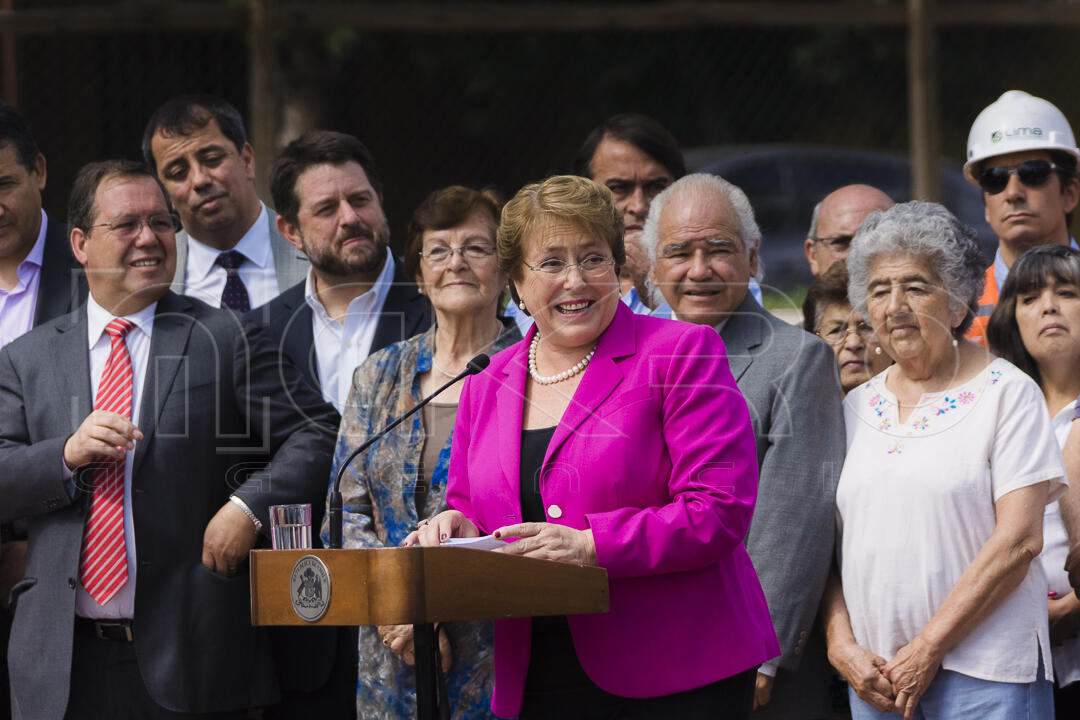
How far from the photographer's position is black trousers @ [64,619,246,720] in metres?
3.97

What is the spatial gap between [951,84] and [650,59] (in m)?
1.78

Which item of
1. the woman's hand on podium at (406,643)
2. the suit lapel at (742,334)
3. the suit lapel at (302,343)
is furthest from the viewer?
the suit lapel at (302,343)

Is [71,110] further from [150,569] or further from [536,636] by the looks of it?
[536,636]

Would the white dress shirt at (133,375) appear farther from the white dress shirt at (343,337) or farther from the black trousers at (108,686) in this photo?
the white dress shirt at (343,337)

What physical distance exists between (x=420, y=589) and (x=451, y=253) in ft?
5.74

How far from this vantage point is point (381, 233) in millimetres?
4840

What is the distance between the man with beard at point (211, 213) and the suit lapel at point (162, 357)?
2.73ft

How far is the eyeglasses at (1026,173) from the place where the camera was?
15.7ft

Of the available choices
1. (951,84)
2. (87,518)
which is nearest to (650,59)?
(951,84)

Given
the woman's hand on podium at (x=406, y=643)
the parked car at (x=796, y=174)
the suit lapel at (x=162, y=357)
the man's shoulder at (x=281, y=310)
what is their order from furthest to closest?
the parked car at (x=796, y=174)
the man's shoulder at (x=281, y=310)
the suit lapel at (x=162, y=357)
the woman's hand on podium at (x=406, y=643)

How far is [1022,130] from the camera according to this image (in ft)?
15.8

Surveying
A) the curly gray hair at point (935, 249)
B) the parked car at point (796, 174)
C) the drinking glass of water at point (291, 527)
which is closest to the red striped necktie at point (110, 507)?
the drinking glass of water at point (291, 527)

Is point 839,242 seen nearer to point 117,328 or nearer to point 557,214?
point 557,214

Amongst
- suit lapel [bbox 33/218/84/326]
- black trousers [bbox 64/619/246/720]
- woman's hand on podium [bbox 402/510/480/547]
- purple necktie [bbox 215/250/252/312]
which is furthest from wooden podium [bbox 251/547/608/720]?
purple necktie [bbox 215/250/252/312]
